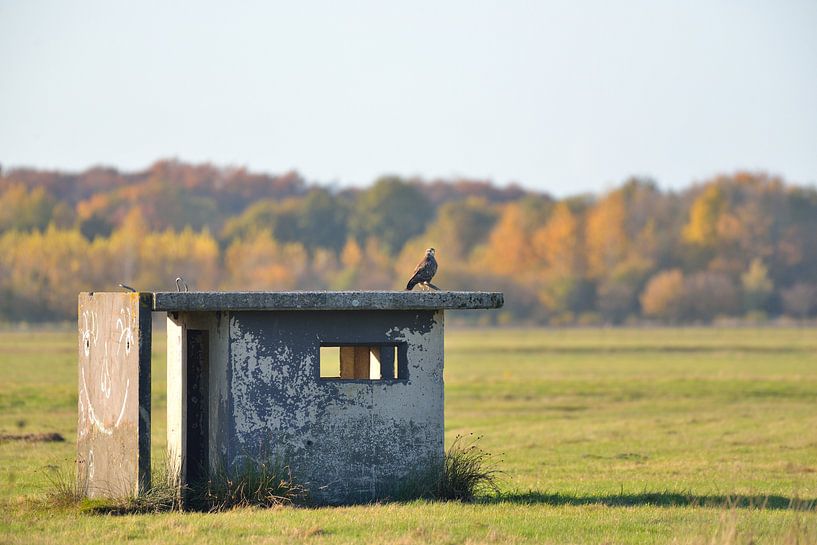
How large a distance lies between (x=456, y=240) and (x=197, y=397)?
6022 inches

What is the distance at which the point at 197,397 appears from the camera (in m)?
16.5

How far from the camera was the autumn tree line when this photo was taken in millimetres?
135500

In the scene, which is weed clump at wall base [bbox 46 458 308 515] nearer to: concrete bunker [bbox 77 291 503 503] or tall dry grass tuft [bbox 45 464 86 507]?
concrete bunker [bbox 77 291 503 503]

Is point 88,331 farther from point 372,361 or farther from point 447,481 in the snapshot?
point 447,481

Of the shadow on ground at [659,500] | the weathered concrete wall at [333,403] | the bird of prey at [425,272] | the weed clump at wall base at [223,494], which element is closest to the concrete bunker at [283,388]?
the weathered concrete wall at [333,403]

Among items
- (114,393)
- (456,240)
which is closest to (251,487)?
(114,393)

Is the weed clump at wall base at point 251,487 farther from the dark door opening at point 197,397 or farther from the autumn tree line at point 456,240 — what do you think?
the autumn tree line at point 456,240

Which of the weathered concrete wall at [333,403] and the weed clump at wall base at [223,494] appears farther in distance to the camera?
the weathered concrete wall at [333,403]

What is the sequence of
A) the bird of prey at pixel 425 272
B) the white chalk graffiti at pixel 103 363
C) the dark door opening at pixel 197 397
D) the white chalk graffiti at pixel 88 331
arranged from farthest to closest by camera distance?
the dark door opening at pixel 197 397
the white chalk graffiti at pixel 88 331
the bird of prey at pixel 425 272
the white chalk graffiti at pixel 103 363

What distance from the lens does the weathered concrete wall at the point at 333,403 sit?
15281 mm

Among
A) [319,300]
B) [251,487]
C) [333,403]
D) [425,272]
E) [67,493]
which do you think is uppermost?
[425,272]

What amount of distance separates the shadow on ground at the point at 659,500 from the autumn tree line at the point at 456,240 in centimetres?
9884

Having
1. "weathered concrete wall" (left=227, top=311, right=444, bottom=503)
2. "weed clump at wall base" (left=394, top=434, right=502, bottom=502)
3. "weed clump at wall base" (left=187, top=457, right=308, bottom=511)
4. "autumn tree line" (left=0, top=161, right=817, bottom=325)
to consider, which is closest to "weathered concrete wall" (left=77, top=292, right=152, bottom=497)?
"weed clump at wall base" (left=187, top=457, right=308, bottom=511)

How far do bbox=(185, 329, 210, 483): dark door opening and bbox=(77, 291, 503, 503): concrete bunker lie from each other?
177mm
